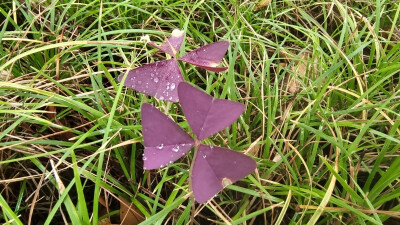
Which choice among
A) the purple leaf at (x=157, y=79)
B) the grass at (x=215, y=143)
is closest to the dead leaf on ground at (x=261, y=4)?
the grass at (x=215, y=143)

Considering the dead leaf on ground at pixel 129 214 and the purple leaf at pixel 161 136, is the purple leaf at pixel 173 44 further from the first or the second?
the dead leaf on ground at pixel 129 214

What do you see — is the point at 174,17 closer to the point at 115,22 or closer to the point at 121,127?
the point at 115,22

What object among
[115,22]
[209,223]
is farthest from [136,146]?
[115,22]

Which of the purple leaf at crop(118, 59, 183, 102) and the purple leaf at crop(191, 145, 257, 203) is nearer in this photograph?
the purple leaf at crop(191, 145, 257, 203)

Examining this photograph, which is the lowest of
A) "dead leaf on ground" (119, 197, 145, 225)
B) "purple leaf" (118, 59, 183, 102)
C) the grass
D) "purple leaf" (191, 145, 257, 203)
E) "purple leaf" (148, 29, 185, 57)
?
"dead leaf on ground" (119, 197, 145, 225)

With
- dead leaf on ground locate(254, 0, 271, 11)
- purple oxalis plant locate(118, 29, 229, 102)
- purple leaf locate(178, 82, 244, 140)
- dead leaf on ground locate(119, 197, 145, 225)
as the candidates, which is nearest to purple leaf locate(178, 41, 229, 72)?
purple oxalis plant locate(118, 29, 229, 102)

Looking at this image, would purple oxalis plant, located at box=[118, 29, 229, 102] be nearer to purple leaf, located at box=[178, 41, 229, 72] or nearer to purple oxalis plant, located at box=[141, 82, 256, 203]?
purple leaf, located at box=[178, 41, 229, 72]
